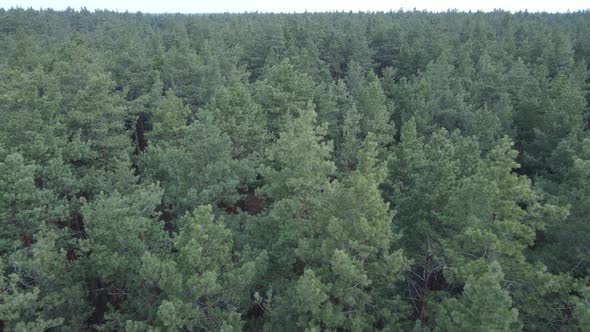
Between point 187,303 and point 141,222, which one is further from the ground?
point 141,222

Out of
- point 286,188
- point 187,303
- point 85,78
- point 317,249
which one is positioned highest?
point 85,78

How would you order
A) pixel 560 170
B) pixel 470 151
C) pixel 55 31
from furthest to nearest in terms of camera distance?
pixel 55 31
pixel 560 170
pixel 470 151

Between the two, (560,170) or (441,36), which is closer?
(560,170)

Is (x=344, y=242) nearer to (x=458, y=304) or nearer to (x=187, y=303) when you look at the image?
(x=458, y=304)

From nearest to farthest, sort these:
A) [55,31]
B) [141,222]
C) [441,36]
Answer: [141,222] → [441,36] → [55,31]

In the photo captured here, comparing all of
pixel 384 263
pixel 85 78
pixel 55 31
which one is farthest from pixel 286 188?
pixel 55 31

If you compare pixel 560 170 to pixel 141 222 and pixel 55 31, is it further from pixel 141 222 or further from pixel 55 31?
pixel 55 31

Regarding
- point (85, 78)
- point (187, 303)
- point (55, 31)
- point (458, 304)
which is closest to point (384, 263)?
point (458, 304)

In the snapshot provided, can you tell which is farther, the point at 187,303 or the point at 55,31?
the point at 55,31

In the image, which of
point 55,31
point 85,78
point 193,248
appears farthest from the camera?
point 55,31
